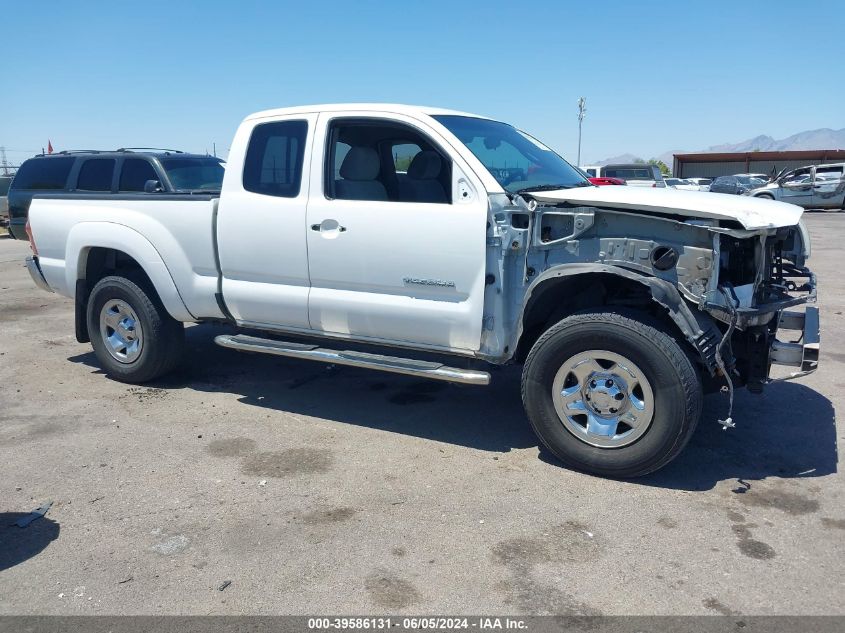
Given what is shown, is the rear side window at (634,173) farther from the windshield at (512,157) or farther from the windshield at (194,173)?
the windshield at (512,157)

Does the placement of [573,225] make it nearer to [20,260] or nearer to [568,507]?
[568,507]

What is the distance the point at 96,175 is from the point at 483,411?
7904mm

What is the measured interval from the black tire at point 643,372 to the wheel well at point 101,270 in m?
3.51

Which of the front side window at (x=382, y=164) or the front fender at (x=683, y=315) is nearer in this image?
Result: the front fender at (x=683, y=315)

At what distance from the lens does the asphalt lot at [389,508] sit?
3303 millimetres

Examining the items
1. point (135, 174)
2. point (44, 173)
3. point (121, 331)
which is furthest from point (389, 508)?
point (44, 173)

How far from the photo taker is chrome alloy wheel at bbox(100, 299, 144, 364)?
20.5 feet

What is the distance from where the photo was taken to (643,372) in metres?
4.18

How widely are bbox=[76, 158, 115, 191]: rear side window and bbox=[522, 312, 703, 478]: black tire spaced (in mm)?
8460

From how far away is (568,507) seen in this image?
4.07 metres

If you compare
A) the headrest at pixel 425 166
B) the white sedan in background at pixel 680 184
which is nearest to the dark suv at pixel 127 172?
the headrest at pixel 425 166

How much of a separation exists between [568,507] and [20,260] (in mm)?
14533

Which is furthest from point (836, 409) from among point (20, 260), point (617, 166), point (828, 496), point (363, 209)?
point (617, 166)

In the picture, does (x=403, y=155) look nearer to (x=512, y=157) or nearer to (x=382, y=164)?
(x=382, y=164)
